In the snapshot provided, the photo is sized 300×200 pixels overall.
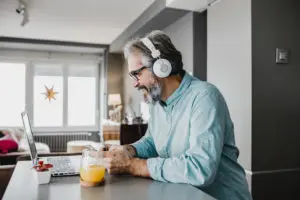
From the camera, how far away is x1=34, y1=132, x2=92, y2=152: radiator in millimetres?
6785

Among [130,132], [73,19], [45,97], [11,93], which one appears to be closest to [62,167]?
[130,132]

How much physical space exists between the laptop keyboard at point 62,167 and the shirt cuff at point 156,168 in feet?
1.10

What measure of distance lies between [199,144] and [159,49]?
472mm

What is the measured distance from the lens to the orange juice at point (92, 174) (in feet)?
3.41

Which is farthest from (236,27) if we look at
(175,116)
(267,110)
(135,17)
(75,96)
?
(75,96)

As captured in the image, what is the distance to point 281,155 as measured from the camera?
235cm

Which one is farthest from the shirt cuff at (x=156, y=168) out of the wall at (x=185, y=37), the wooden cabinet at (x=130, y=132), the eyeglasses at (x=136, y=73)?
the wooden cabinet at (x=130, y=132)

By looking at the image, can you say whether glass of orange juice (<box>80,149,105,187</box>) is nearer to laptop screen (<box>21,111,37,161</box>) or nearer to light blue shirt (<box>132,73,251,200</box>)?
light blue shirt (<box>132,73,251,200</box>)

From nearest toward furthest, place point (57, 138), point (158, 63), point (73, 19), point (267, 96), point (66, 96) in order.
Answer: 1. point (158, 63)
2. point (267, 96)
3. point (73, 19)
4. point (57, 138)
5. point (66, 96)

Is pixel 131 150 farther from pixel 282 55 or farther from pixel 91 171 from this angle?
pixel 282 55

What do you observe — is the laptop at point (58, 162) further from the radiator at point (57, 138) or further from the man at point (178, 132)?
the radiator at point (57, 138)

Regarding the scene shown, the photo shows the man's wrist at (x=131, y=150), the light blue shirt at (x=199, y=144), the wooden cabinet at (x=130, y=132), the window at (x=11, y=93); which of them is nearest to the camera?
the light blue shirt at (x=199, y=144)

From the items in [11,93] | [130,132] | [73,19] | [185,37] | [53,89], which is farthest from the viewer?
[53,89]

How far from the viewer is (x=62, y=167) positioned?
4.27ft
